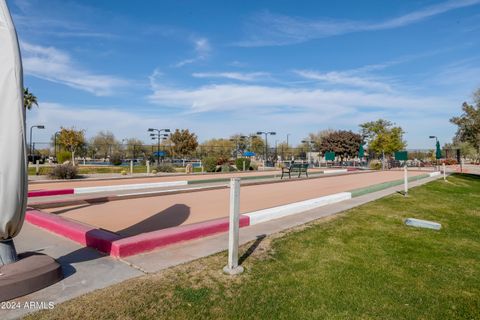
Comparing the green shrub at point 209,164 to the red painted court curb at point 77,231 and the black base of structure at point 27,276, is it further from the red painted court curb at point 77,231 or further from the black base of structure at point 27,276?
the black base of structure at point 27,276

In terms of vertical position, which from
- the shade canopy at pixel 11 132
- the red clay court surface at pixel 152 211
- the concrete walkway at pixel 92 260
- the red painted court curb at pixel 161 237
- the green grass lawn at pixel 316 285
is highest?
the shade canopy at pixel 11 132

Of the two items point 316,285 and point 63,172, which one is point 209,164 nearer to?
point 63,172

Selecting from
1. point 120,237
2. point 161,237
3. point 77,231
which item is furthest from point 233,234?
point 77,231

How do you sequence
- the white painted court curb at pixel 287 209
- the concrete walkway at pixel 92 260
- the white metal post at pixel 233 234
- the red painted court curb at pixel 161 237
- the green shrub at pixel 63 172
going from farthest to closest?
the green shrub at pixel 63 172, the white painted court curb at pixel 287 209, the red painted court curb at pixel 161 237, the white metal post at pixel 233 234, the concrete walkway at pixel 92 260

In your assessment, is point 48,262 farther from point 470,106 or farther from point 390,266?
point 470,106

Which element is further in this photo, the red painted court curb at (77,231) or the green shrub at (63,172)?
the green shrub at (63,172)

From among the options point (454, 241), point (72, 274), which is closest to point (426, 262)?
point (454, 241)

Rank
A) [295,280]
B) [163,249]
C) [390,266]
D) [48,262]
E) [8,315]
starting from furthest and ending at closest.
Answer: [163,249] < [390,266] < [295,280] < [48,262] < [8,315]

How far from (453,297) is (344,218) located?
3.45 meters

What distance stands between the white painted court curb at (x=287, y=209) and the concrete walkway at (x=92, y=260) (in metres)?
0.40

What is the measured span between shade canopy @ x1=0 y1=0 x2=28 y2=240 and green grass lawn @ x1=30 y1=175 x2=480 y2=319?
986mm

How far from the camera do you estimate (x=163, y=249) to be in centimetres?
443

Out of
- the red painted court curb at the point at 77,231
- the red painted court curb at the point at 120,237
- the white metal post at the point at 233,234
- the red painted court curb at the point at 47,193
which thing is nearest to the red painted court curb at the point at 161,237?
the red painted court curb at the point at 120,237

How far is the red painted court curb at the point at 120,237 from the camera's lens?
13.5 feet
